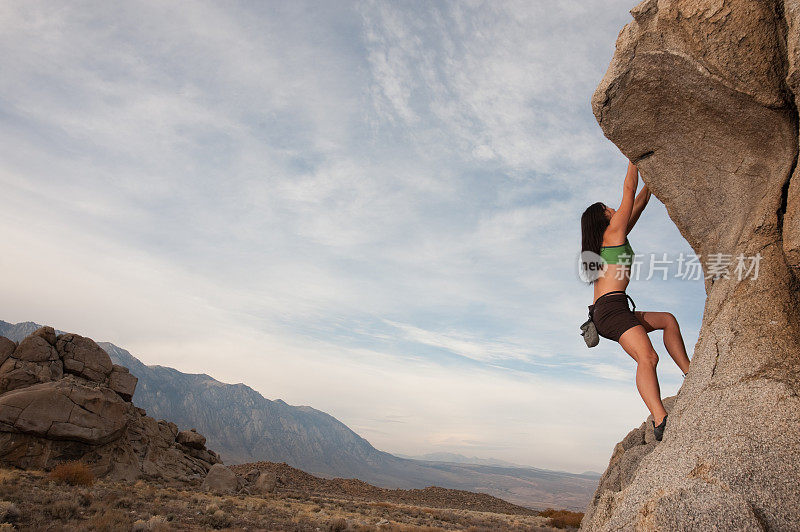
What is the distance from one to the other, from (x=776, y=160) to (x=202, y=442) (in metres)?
36.3

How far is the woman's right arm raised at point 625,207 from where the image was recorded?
4762mm

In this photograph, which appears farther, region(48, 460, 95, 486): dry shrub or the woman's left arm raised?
region(48, 460, 95, 486): dry shrub

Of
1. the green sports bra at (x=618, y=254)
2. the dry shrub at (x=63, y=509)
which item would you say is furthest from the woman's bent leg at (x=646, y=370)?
the dry shrub at (x=63, y=509)

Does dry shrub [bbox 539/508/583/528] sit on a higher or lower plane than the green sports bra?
lower

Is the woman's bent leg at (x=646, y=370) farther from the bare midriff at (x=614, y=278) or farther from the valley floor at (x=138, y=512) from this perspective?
the valley floor at (x=138, y=512)

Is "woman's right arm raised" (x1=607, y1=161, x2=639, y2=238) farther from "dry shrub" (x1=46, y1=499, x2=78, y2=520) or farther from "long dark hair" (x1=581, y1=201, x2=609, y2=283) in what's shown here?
"dry shrub" (x1=46, y1=499, x2=78, y2=520)

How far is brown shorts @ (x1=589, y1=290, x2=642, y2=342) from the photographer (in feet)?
14.7

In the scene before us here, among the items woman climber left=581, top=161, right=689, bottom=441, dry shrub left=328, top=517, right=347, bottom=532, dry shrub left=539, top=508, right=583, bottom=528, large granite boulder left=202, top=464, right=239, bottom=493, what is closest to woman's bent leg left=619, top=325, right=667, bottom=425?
woman climber left=581, top=161, right=689, bottom=441

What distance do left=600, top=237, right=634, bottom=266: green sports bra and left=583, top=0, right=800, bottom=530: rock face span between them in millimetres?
701

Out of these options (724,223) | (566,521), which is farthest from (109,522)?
(566,521)

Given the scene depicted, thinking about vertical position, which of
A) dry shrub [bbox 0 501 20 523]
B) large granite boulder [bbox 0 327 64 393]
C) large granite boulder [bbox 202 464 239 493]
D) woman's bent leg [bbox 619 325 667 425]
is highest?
woman's bent leg [bbox 619 325 667 425]

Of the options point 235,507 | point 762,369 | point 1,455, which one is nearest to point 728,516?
point 762,369

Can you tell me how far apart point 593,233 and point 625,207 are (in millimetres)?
430

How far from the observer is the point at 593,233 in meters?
4.88
